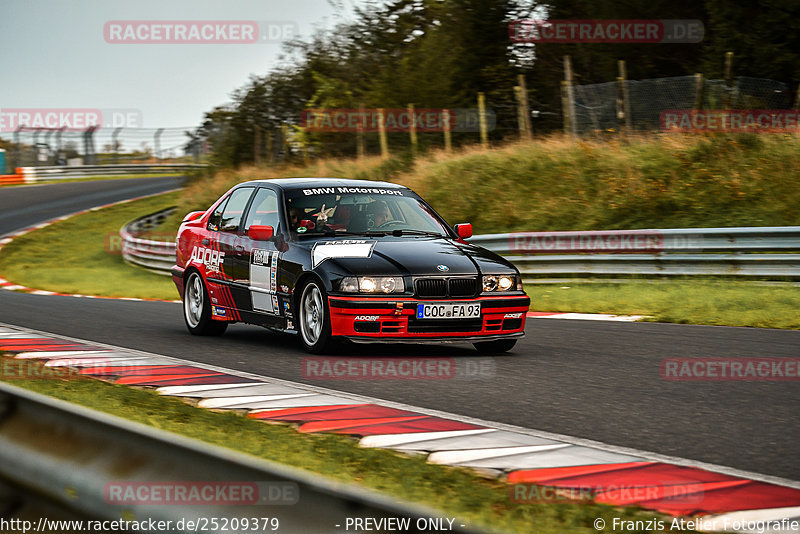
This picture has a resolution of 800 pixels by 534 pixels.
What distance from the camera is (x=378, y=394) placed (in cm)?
648

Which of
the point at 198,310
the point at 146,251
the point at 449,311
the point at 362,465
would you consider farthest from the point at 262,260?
the point at 146,251

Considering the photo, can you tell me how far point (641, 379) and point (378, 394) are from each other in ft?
6.09

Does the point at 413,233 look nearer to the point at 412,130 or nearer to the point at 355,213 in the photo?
the point at 355,213

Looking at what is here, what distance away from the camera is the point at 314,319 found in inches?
328

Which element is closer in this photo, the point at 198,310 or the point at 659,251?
the point at 198,310

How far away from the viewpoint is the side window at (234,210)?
9.91 m

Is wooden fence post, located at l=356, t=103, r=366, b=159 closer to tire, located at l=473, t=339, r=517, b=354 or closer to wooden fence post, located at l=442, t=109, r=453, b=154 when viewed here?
wooden fence post, located at l=442, t=109, r=453, b=154

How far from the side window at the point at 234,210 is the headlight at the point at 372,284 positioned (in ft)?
7.30

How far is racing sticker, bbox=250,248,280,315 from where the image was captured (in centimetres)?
888

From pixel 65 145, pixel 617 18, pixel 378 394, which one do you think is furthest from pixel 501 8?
pixel 65 145

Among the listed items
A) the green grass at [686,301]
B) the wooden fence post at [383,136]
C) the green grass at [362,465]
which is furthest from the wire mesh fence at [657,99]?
the green grass at [362,465]

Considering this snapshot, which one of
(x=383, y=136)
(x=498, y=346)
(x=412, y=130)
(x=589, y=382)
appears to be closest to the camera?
(x=589, y=382)

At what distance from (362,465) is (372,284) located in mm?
3615

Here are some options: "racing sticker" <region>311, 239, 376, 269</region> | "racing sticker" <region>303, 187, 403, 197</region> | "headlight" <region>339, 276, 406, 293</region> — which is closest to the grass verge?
"racing sticker" <region>303, 187, 403, 197</region>
